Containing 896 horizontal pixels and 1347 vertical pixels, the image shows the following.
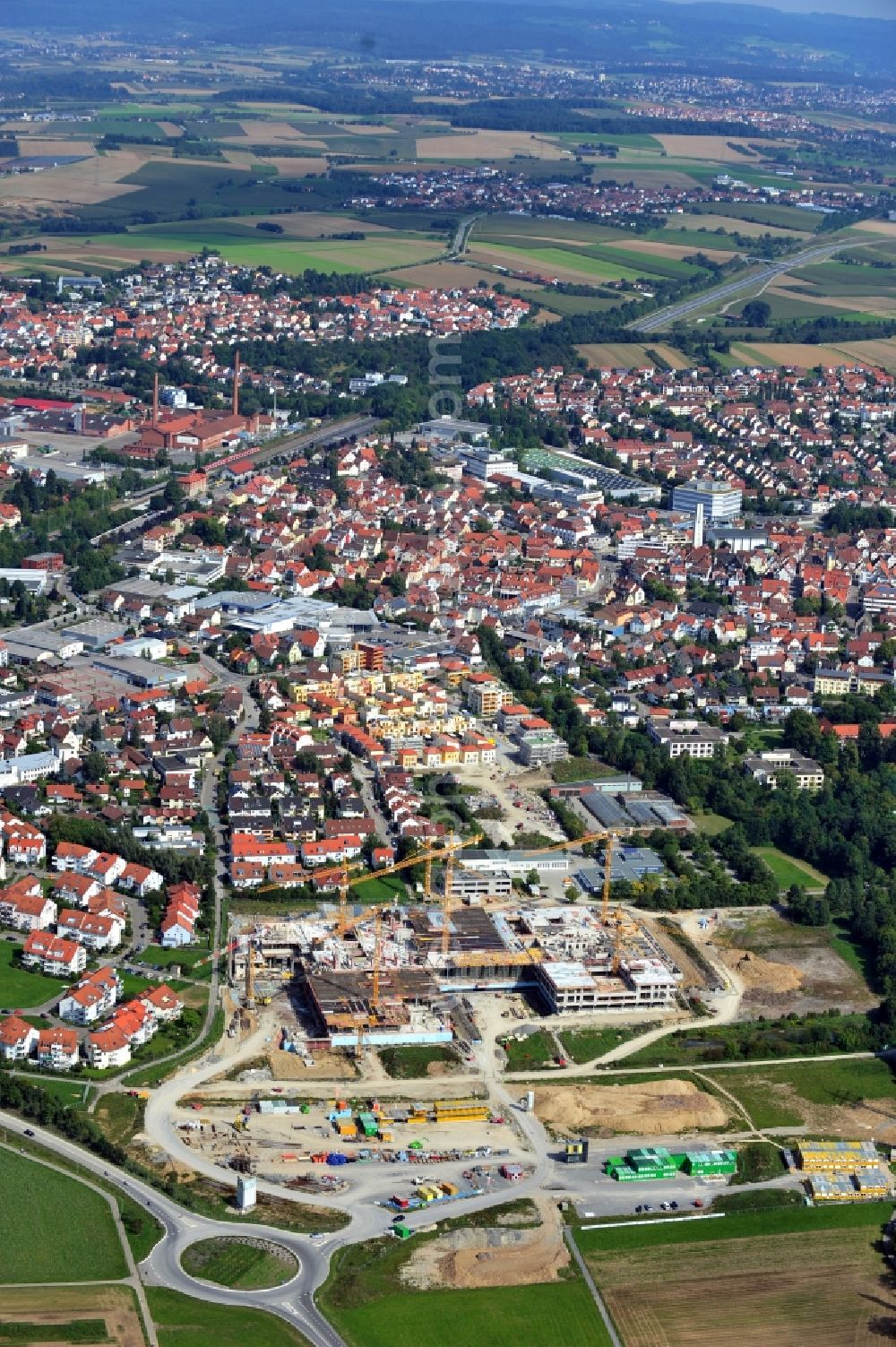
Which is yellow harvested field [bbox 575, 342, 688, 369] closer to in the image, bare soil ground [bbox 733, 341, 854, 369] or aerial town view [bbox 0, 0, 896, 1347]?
aerial town view [bbox 0, 0, 896, 1347]

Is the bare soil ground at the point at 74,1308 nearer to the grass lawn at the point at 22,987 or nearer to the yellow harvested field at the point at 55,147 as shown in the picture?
the grass lawn at the point at 22,987

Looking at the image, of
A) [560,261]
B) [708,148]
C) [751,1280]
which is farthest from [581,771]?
[708,148]

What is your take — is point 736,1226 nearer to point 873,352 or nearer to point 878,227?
point 873,352

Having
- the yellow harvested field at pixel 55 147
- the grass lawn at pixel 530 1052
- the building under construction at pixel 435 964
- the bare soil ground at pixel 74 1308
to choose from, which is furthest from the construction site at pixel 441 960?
the yellow harvested field at pixel 55 147

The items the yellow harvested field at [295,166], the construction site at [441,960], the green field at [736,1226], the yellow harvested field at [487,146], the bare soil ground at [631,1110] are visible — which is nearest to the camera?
the green field at [736,1226]

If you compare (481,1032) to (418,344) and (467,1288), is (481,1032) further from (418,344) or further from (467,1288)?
(418,344)

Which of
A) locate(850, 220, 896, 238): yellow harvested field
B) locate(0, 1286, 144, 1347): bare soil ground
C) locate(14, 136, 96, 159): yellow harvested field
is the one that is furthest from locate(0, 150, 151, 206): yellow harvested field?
locate(0, 1286, 144, 1347): bare soil ground
